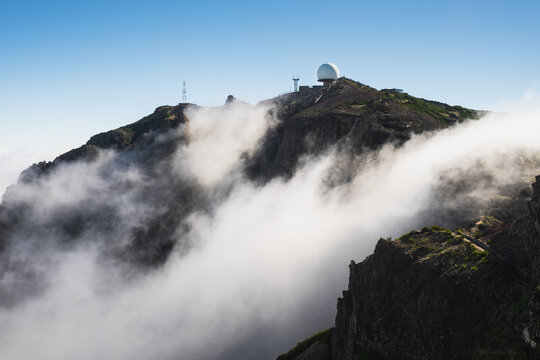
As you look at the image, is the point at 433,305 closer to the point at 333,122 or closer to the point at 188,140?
the point at 333,122

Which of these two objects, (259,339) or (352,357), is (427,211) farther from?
(259,339)

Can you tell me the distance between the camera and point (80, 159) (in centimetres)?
16912

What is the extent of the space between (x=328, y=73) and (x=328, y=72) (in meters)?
0.38

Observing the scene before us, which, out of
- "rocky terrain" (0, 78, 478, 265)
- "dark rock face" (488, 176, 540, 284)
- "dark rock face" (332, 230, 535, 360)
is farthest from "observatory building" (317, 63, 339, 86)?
"dark rock face" (488, 176, 540, 284)

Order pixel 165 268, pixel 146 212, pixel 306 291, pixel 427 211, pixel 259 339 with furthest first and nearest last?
1. pixel 146 212
2. pixel 165 268
3. pixel 306 291
4. pixel 259 339
5. pixel 427 211

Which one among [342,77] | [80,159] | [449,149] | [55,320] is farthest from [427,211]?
[80,159]

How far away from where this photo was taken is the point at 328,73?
502ft

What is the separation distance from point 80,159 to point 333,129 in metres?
115

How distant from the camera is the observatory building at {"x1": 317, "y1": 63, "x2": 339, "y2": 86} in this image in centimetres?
15288

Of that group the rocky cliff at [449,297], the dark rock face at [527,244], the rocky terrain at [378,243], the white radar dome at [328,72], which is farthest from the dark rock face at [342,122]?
the dark rock face at [527,244]

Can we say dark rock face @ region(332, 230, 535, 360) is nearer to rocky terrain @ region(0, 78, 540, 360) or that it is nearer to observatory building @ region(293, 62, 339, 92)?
rocky terrain @ region(0, 78, 540, 360)

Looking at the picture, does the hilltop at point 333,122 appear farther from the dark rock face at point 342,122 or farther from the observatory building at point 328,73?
the observatory building at point 328,73

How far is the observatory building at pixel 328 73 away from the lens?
15288cm

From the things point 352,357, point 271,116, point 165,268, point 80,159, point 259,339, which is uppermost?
point 80,159
